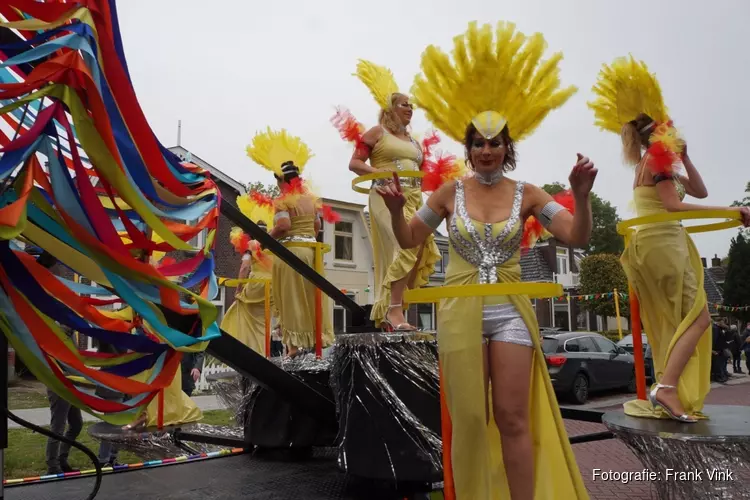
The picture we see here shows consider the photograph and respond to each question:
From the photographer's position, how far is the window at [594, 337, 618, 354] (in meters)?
12.7

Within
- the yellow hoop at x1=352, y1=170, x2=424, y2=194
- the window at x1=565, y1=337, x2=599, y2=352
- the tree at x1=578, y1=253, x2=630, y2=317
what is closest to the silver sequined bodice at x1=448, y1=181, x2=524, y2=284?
the yellow hoop at x1=352, y1=170, x2=424, y2=194

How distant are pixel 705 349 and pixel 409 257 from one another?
191cm

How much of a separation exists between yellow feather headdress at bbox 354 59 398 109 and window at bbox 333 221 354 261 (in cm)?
1883

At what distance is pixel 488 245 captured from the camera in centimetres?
249

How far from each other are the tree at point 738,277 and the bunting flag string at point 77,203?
123 ft

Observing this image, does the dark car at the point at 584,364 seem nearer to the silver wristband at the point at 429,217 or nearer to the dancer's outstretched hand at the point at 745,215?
the dancer's outstretched hand at the point at 745,215

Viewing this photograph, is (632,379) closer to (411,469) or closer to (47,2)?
(411,469)

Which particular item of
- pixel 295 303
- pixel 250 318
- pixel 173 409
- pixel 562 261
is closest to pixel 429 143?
pixel 295 303

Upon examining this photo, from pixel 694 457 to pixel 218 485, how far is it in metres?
2.62

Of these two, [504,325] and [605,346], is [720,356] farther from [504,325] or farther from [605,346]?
[504,325]

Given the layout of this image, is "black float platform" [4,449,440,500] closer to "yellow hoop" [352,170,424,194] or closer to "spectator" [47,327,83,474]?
"spectator" [47,327,83,474]

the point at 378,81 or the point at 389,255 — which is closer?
the point at 389,255

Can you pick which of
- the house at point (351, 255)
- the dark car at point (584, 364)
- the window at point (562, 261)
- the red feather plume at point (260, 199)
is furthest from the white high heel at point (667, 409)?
the window at point (562, 261)

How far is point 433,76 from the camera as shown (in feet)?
9.57
